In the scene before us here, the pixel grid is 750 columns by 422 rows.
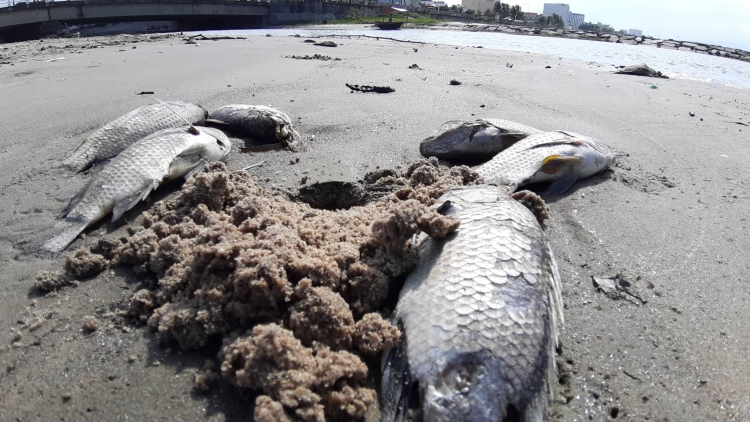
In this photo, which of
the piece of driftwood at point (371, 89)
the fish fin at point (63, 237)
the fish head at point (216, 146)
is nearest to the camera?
the fish fin at point (63, 237)

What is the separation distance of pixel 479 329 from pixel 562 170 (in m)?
2.83

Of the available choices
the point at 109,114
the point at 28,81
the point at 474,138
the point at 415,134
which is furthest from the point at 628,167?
the point at 28,81

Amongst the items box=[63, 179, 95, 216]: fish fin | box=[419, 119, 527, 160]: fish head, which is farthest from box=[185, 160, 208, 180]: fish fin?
box=[419, 119, 527, 160]: fish head

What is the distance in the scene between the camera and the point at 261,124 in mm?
5289

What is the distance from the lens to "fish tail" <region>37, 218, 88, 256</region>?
10.3ft

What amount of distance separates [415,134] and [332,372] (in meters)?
3.94

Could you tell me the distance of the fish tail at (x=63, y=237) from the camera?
314 centimetres

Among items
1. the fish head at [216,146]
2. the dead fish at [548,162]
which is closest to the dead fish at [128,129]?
the fish head at [216,146]

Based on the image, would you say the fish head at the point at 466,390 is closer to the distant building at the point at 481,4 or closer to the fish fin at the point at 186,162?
the fish fin at the point at 186,162

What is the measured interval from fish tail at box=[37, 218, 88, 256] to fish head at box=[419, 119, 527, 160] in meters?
3.00

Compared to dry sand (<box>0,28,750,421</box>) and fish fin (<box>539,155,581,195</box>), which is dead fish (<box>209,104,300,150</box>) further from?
fish fin (<box>539,155,581,195</box>)

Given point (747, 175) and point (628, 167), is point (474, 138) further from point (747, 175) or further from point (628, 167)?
point (747, 175)

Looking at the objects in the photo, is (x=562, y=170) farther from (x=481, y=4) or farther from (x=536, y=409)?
(x=481, y=4)

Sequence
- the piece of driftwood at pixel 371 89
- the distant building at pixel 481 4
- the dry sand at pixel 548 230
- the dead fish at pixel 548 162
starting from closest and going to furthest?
the dry sand at pixel 548 230
the dead fish at pixel 548 162
the piece of driftwood at pixel 371 89
the distant building at pixel 481 4
